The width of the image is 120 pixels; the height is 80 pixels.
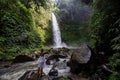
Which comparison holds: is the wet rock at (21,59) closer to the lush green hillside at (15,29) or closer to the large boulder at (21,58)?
the large boulder at (21,58)

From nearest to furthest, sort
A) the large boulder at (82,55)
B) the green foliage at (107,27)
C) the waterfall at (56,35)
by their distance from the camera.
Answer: the large boulder at (82,55) → the green foliage at (107,27) → the waterfall at (56,35)

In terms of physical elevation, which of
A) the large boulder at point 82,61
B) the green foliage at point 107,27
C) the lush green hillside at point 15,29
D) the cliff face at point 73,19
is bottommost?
the large boulder at point 82,61

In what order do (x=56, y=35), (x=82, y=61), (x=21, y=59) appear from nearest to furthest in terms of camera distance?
(x=82, y=61) → (x=21, y=59) → (x=56, y=35)

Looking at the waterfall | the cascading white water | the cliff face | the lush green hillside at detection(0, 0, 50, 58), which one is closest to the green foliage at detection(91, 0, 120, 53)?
the lush green hillside at detection(0, 0, 50, 58)

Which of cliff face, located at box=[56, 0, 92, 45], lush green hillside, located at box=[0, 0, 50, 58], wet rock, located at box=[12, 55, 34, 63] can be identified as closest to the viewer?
wet rock, located at box=[12, 55, 34, 63]

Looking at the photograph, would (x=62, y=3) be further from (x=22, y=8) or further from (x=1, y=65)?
(x=1, y=65)

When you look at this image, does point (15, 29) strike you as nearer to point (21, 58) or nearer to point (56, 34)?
point (21, 58)

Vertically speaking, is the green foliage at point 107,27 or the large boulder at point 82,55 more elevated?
the green foliage at point 107,27

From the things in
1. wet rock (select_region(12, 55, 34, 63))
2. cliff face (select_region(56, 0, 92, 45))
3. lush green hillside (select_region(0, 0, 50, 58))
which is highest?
cliff face (select_region(56, 0, 92, 45))

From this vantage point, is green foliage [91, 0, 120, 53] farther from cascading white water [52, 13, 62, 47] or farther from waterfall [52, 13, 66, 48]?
cascading white water [52, 13, 62, 47]

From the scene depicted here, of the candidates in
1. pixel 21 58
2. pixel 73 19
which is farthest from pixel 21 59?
pixel 73 19

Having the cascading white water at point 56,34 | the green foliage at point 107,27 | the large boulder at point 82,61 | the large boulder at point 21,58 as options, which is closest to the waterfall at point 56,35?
the cascading white water at point 56,34

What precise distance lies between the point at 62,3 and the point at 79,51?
33.0 metres

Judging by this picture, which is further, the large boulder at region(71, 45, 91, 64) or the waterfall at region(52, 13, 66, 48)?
the waterfall at region(52, 13, 66, 48)
